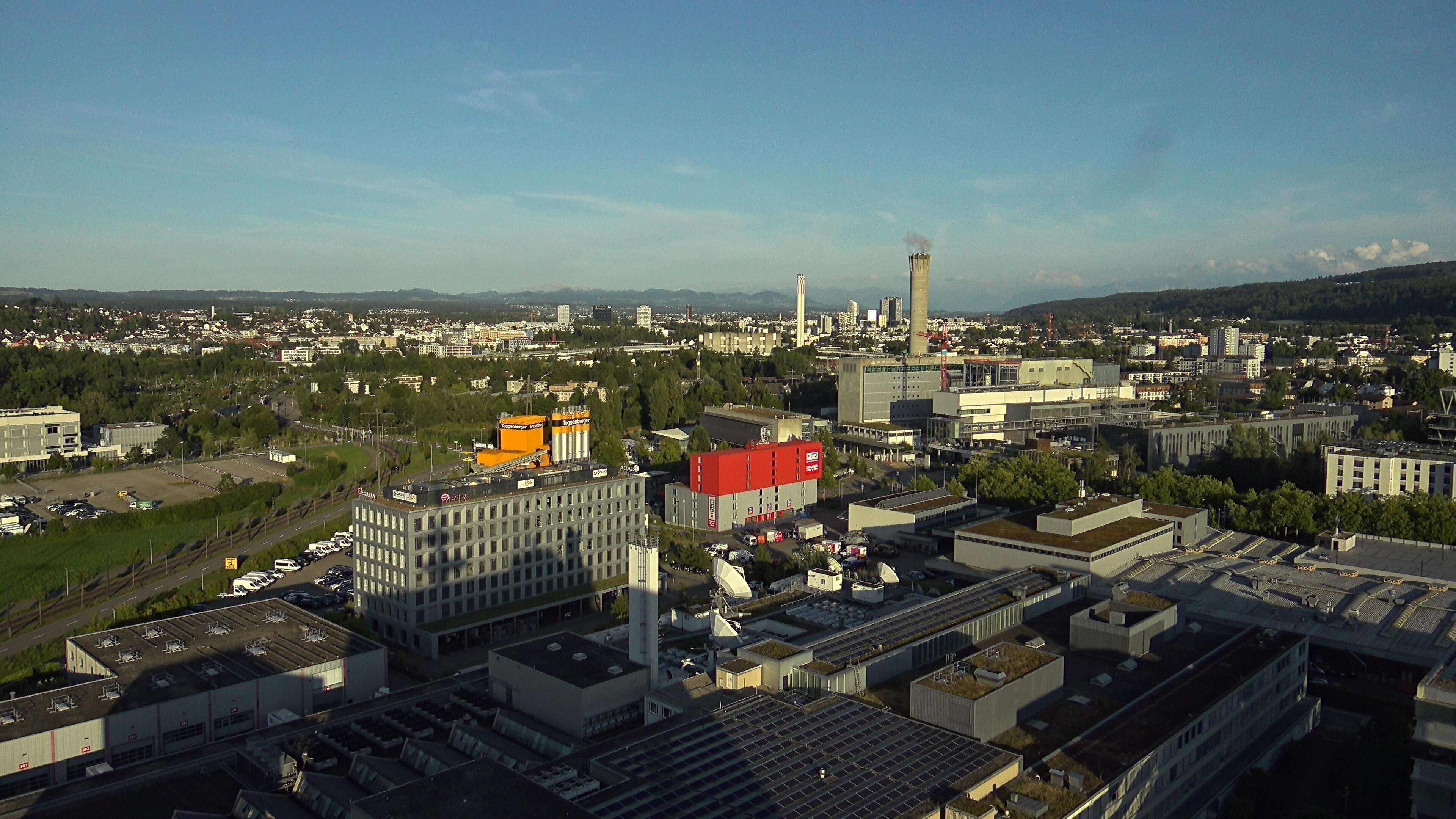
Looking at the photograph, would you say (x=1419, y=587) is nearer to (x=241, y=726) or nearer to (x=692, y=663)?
(x=692, y=663)

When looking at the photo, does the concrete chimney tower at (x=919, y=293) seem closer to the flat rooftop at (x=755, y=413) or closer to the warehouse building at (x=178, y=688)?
the flat rooftop at (x=755, y=413)

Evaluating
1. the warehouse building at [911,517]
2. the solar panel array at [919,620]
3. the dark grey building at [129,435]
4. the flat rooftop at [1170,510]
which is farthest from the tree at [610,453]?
the solar panel array at [919,620]

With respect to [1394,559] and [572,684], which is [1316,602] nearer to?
[1394,559]

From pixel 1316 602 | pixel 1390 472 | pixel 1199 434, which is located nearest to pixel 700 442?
pixel 1199 434

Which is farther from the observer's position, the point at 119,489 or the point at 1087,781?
the point at 119,489

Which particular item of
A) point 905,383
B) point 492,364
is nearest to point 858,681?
point 905,383

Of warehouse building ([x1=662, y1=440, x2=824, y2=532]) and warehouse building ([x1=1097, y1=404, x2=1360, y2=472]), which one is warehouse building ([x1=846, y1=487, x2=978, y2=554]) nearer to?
warehouse building ([x1=662, y1=440, x2=824, y2=532])

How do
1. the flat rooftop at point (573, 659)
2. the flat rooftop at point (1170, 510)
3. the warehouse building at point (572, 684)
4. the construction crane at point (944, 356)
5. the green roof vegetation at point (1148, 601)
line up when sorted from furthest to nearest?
the construction crane at point (944, 356) < the flat rooftop at point (1170, 510) < the green roof vegetation at point (1148, 601) < the flat rooftop at point (573, 659) < the warehouse building at point (572, 684)
